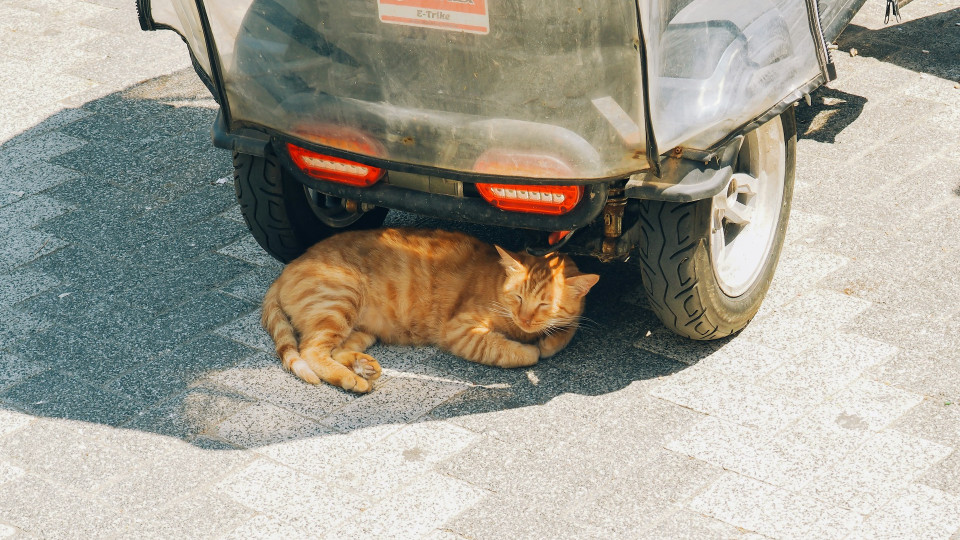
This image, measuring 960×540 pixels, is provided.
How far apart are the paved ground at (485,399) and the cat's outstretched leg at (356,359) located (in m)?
0.08

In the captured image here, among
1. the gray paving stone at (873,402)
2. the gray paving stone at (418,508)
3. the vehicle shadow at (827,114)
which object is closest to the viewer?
the gray paving stone at (418,508)

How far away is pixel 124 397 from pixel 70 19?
15.6 feet

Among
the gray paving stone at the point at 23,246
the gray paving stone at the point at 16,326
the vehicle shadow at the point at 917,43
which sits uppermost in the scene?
the vehicle shadow at the point at 917,43

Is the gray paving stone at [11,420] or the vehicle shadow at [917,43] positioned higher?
the vehicle shadow at [917,43]

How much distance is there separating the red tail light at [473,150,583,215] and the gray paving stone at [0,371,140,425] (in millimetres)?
1638

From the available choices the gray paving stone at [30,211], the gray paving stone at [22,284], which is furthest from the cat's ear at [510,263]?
the gray paving stone at [30,211]

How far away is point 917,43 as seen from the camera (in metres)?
6.89

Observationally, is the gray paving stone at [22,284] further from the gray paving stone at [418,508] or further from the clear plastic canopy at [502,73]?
the gray paving stone at [418,508]

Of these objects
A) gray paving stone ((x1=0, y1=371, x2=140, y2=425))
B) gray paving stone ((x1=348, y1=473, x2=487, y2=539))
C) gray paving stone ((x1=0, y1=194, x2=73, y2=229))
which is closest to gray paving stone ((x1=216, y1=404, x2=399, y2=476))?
gray paving stone ((x1=348, y1=473, x2=487, y2=539))

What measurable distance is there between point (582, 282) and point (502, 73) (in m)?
1.20

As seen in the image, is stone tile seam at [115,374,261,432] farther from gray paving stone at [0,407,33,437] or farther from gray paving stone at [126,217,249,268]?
gray paving stone at [126,217,249,268]

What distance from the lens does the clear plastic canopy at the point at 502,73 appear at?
10.7 ft

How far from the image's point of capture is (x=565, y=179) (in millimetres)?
3438

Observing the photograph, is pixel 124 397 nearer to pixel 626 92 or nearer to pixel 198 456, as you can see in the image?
pixel 198 456
